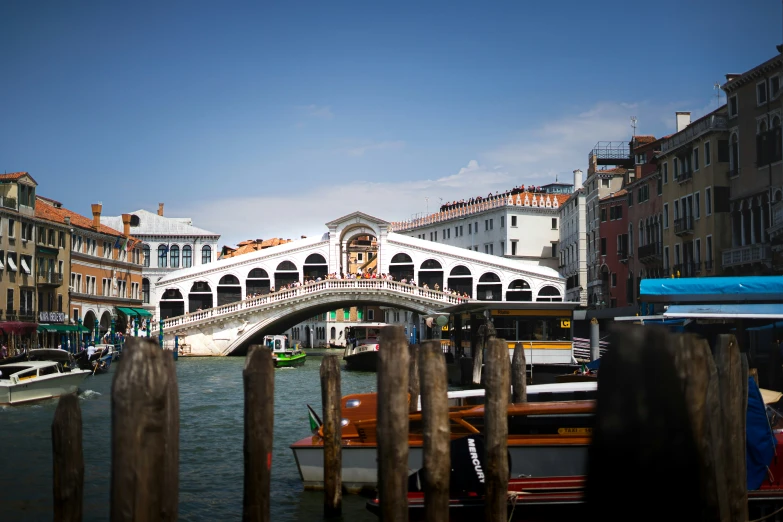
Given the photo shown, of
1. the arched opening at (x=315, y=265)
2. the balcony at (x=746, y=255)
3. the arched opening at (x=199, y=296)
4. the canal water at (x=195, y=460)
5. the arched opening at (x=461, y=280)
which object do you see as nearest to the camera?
the canal water at (x=195, y=460)

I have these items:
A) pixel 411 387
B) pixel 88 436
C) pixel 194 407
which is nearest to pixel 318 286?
pixel 194 407

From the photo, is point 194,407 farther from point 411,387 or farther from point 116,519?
point 116,519

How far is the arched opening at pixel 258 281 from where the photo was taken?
40.7 meters

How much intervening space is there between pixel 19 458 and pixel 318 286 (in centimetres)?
2501

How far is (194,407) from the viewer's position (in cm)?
1619

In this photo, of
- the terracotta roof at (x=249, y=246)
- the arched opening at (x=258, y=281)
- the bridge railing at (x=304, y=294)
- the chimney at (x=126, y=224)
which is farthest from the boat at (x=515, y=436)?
the terracotta roof at (x=249, y=246)

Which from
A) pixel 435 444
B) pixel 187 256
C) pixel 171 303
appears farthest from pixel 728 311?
pixel 187 256

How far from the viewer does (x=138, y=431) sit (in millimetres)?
3387

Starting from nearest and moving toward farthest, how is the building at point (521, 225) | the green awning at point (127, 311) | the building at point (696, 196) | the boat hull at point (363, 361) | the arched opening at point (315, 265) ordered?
the building at point (696, 196), the boat hull at point (363, 361), the green awning at point (127, 311), the arched opening at point (315, 265), the building at point (521, 225)

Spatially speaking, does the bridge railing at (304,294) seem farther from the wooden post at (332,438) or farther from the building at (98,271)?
the wooden post at (332,438)

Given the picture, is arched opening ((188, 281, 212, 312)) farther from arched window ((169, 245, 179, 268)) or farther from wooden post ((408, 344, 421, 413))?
wooden post ((408, 344, 421, 413))

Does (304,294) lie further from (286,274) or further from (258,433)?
(258,433)

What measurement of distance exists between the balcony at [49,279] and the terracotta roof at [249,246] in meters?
24.1

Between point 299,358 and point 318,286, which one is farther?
point 318,286
